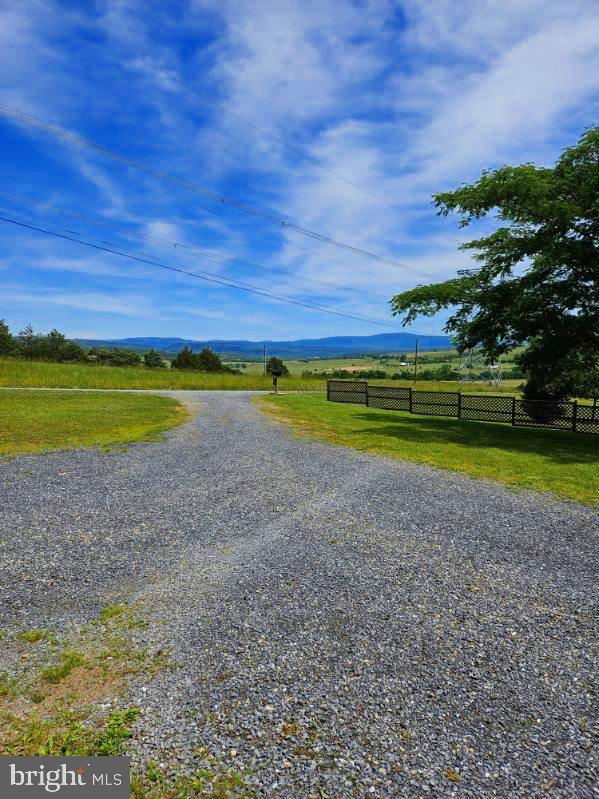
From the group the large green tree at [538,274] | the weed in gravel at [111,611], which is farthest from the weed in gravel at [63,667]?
the large green tree at [538,274]

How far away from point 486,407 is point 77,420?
67.7 feet

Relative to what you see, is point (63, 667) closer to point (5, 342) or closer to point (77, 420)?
point (77, 420)

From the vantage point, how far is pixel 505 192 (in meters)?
16.4

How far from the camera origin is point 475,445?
15.4 m

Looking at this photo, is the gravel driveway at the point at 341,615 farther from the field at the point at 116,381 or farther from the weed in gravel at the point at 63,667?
the field at the point at 116,381

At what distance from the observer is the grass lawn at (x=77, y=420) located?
13.1 m

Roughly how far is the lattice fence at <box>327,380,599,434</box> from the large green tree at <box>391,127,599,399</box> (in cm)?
185

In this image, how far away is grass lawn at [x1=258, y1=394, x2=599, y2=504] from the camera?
10750 mm

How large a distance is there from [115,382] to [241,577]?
35.1m

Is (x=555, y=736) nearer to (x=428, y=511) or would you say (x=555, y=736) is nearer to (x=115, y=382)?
(x=428, y=511)

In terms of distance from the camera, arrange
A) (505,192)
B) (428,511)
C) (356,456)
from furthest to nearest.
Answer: (505,192)
(356,456)
(428,511)

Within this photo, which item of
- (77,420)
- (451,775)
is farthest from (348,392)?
(451,775)

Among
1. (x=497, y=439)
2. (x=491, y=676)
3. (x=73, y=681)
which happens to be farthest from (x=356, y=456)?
(x=73, y=681)

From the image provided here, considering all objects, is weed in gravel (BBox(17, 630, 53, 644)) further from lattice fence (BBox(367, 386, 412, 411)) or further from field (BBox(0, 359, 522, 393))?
field (BBox(0, 359, 522, 393))
